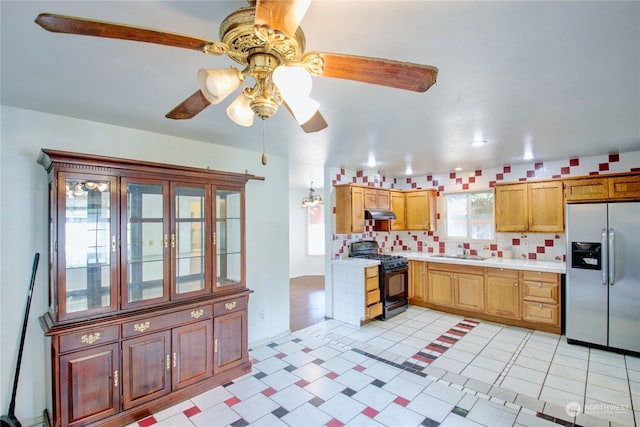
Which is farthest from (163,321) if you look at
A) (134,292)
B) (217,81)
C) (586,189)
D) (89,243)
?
(586,189)

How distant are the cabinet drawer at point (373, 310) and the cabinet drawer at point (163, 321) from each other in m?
2.32

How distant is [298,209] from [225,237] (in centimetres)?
515

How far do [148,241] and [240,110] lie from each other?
1.83 m

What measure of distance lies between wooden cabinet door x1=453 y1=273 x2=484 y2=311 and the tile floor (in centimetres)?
62

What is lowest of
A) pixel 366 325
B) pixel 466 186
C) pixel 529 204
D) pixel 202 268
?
pixel 366 325

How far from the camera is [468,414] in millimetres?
2344

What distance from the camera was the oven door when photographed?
4.54 m

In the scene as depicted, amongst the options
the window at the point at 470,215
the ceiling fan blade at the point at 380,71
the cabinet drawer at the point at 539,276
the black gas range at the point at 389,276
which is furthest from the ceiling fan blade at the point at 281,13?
the window at the point at 470,215

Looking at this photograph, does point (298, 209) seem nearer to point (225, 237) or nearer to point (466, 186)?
point (466, 186)

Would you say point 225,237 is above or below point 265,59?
below

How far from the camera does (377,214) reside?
484 cm

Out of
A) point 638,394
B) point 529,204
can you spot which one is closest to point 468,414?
point 638,394

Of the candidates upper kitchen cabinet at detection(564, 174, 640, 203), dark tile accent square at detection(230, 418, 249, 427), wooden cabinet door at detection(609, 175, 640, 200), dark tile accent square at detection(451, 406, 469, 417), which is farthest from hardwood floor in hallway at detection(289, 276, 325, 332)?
wooden cabinet door at detection(609, 175, 640, 200)

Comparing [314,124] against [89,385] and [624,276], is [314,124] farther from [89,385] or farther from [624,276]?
[624,276]
